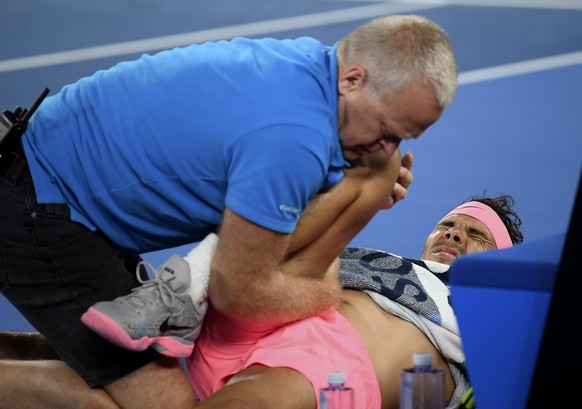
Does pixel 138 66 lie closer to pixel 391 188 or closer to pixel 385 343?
pixel 391 188

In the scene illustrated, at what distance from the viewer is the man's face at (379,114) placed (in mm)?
2826

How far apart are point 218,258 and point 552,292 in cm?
104

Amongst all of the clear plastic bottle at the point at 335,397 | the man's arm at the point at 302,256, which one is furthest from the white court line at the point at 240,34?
the clear plastic bottle at the point at 335,397

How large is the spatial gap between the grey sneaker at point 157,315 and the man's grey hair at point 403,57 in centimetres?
75

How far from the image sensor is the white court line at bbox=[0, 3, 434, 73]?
6.88 meters

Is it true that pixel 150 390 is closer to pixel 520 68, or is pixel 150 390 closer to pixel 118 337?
pixel 118 337

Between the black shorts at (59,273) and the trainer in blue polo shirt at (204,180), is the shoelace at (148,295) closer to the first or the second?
the trainer in blue polo shirt at (204,180)

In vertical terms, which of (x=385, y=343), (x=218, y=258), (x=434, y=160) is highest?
(x=218, y=258)

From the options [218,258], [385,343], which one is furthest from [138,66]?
[385,343]

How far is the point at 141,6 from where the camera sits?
7621 mm

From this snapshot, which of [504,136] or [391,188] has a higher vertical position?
[391,188]

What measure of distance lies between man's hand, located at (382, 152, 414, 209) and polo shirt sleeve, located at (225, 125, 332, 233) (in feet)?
2.23

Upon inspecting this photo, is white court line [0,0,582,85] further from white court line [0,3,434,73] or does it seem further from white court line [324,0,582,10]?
white court line [324,0,582,10]

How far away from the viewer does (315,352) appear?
10.8 feet
